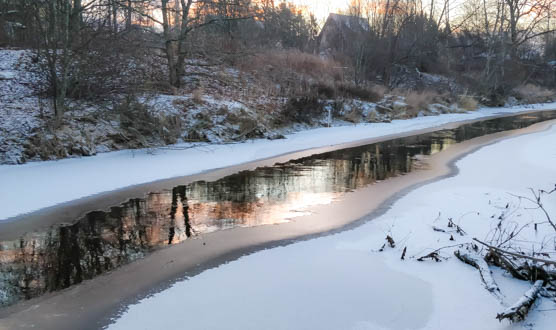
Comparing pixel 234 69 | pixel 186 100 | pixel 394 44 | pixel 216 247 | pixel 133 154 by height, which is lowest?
pixel 216 247

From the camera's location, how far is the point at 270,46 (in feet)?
86.2

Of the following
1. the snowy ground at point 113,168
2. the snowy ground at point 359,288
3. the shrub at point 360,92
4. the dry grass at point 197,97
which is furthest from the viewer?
the shrub at point 360,92

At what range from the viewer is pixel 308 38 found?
34.5 metres

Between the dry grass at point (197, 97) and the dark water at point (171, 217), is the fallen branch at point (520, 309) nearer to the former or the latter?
the dark water at point (171, 217)

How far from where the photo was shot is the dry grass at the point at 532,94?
3759cm

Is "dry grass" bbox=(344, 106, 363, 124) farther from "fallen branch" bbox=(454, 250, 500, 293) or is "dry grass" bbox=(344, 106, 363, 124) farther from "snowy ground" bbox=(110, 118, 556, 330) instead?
"fallen branch" bbox=(454, 250, 500, 293)

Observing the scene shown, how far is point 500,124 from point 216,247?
70.5 ft

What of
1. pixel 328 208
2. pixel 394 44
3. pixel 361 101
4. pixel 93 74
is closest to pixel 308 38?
pixel 394 44

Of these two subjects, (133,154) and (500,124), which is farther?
(500,124)

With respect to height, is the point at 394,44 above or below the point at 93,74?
above

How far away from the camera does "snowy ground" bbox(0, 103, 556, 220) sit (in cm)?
806

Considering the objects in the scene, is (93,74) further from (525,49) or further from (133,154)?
(525,49)

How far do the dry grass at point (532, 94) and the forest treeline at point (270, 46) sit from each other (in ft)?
0.49

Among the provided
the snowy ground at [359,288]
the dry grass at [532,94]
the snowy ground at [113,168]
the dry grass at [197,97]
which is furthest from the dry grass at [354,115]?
the dry grass at [532,94]
